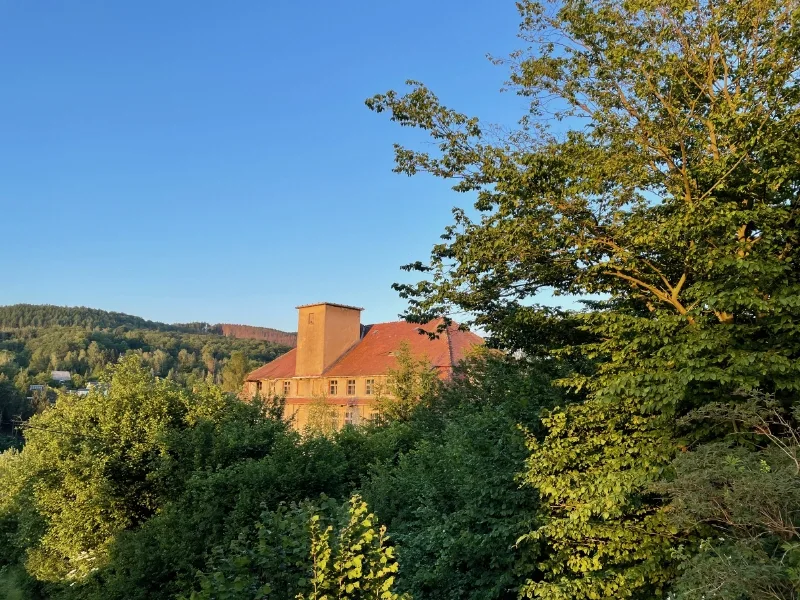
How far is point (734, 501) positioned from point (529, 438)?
13.8 feet

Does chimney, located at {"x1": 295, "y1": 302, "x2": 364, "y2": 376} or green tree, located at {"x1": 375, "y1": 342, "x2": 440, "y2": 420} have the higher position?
chimney, located at {"x1": 295, "y1": 302, "x2": 364, "y2": 376}

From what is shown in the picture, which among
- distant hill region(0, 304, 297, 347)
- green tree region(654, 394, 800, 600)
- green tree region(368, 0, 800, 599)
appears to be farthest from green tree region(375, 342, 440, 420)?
distant hill region(0, 304, 297, 347)

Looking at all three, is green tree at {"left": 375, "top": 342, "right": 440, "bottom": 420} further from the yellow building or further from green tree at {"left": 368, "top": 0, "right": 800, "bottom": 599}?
green tree at {"left": 368, "top": 0, "right": 800, "bottom": 599}

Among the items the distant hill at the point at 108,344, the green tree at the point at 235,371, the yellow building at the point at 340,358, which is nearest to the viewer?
the yellow building at the point at 340,358

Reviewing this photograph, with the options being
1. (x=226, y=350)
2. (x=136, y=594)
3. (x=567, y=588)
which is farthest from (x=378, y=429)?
(x=226, y=350)

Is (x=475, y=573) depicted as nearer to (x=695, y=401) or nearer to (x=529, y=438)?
(x=529, y=438)

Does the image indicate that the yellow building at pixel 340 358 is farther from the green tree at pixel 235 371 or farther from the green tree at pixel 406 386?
the green tree at pixel 406 386

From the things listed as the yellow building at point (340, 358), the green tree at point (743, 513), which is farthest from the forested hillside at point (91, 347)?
the green tree at point (743, 513)

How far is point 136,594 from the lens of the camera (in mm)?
13016

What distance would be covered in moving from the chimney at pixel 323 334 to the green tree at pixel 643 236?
1323 inches

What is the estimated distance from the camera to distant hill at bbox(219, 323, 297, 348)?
126469 millimetres

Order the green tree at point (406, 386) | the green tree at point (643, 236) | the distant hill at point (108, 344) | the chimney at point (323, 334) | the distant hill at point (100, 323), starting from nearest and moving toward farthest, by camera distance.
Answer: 1. the green tree at point (643, 236)
2. the green tree at point (406, 386)
3. the chimney at point (323, 334)
4. the distant hill at point (108, 344)
5. the distant hill at point (100, 323)

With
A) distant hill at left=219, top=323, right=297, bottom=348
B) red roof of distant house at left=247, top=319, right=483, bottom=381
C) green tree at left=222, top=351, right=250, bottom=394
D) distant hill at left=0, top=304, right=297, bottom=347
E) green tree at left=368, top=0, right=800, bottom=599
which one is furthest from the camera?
distant hill at left=219, top=323, right=297, bottom=348

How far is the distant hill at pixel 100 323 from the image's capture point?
118 meters
